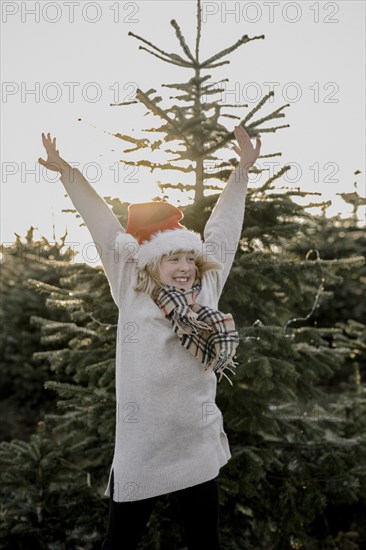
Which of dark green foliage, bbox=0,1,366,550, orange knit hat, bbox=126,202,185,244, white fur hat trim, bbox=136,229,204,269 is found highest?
orange knit hat, bbox=126,202,185,244

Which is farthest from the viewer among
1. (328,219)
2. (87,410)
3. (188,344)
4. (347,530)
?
(328,219)

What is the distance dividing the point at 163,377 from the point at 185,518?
552mm

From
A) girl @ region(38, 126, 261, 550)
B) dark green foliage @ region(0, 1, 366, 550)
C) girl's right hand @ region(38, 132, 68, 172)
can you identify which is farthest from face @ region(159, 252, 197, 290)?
dark green foliage @ region(0, 1, 366, 550)

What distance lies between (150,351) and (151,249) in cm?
39

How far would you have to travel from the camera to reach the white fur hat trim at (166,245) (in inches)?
89.1

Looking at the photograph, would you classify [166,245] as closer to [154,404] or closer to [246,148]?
[154,404]

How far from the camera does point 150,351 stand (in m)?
2.18

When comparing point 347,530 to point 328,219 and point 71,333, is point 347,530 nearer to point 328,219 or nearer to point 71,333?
point 71,333

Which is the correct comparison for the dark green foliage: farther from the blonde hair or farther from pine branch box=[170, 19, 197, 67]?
the blonde hair

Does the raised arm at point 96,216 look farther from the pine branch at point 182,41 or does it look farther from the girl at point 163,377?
the pine branch at point 182,41

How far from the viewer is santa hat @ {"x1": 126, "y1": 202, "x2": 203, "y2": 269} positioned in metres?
2.27

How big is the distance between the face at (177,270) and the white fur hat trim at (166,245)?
0.11ft

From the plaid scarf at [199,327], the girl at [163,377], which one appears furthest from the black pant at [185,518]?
the plaid scarf at [199,327]

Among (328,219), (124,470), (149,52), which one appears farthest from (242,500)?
(328,219)
